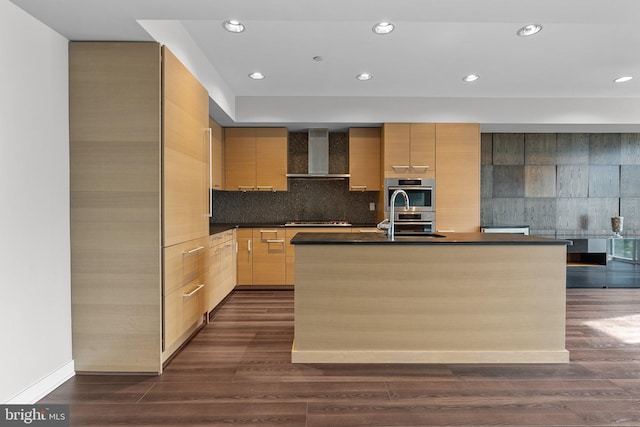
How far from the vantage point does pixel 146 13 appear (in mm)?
2061

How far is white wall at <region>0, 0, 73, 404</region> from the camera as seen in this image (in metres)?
1.91

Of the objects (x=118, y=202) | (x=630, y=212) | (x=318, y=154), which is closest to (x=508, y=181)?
(x=630, y=212)

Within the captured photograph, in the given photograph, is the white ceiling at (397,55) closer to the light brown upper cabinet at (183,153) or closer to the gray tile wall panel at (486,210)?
the light brown upper cabinet at (183,153)

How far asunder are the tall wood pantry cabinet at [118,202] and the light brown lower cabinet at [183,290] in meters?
0.07

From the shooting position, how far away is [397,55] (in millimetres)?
3457

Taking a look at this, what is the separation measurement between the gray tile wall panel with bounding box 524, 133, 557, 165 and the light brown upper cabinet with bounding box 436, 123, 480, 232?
1.14 m

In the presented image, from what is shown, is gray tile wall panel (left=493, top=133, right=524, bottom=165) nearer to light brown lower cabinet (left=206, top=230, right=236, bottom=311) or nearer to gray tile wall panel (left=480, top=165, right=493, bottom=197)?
gray tile wall panel (left=480, top=165, right=493, bottom=197)

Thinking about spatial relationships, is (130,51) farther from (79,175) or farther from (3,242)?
(3,242)

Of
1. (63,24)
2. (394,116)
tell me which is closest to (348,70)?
(394,116)

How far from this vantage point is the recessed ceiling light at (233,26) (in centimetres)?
284

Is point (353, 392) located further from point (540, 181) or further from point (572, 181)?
point (572, 181)

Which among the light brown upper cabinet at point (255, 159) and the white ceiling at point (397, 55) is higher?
the white ceiling at point (397, 55)

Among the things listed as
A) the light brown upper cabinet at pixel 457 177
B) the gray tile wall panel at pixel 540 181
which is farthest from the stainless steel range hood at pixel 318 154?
the gray tile wall panel at pixel 540 181

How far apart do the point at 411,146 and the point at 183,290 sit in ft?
10.7
